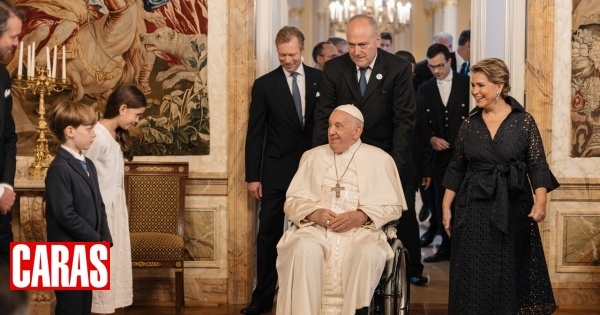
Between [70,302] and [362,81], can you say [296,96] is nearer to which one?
[362,81]

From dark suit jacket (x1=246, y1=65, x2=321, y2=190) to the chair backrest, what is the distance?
0.61 metres

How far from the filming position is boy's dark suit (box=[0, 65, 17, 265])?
16.7 ft

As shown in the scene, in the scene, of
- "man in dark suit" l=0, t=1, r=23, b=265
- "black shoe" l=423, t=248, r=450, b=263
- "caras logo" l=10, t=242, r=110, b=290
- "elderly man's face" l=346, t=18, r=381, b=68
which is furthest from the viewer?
"black shoe" l=423, t=248, r=450, b=263

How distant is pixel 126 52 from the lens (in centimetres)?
731

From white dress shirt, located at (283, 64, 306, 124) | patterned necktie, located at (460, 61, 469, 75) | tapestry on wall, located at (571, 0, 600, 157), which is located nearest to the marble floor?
tapestry on wall, located at (571, 0, 600, 157)

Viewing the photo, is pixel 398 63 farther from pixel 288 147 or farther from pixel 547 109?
pixel 547 109

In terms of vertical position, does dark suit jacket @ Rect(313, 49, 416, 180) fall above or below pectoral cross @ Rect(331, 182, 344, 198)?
above

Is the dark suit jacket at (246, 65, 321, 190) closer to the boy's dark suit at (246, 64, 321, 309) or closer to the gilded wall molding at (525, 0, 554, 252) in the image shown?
the boy's dark suit at (246, 64, 321, 309)

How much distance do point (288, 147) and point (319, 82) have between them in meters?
0.58

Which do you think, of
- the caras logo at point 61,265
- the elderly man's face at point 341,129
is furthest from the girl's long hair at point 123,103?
the elderly man's face at point 341,129

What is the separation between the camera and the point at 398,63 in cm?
645

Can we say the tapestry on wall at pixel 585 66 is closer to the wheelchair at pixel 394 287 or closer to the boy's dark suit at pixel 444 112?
the boy's dark suit at pixel 444 112

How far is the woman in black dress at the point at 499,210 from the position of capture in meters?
5.82

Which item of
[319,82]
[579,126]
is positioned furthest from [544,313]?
[319,82]
